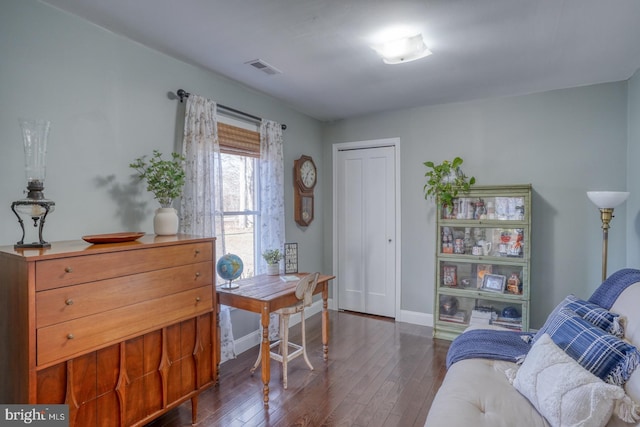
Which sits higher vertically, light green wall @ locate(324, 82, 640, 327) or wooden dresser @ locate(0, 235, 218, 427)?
light green wall @ locate(324, 82, 640, 327)

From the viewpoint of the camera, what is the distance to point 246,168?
3479 mm

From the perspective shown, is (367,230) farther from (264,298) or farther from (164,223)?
(164,223)

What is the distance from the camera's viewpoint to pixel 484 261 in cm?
349

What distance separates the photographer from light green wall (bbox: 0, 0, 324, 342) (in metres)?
1.87


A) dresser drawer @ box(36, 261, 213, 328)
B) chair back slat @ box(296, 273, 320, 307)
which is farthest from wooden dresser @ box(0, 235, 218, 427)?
chair back slat @ box(296, 273, 320, 307)

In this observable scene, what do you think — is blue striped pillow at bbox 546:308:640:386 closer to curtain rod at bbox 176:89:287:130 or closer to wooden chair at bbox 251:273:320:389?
wooden chair at bbox 251:273:320:389

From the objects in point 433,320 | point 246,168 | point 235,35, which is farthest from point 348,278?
point 235,35

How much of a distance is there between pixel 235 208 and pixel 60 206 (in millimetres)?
1486

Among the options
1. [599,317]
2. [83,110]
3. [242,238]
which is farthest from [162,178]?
[599,317]

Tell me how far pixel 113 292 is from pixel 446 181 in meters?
3.24

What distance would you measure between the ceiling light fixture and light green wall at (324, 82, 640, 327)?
1662 mm

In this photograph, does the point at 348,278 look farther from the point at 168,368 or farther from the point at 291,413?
the point at 168,368

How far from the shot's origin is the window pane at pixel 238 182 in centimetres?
326

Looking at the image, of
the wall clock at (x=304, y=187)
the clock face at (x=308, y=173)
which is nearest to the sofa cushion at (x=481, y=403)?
the wall clock at (x=304, y=187)
